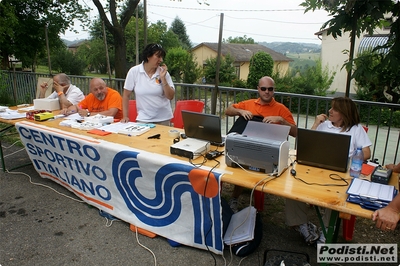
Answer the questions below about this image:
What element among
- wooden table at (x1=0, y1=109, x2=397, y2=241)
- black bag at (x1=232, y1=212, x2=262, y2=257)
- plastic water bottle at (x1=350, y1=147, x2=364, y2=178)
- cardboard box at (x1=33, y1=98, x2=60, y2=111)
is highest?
cardboard box at (x1=33, y1=98, x2=60, y2=111)

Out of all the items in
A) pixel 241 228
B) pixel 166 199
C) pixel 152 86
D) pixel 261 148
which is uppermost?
pixel 152 86

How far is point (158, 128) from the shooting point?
131 inches

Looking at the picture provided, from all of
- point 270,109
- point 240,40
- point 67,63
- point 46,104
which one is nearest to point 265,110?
point 270,109

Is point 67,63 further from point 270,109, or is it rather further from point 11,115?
point 270,109

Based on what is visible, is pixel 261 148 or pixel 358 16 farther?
pixel 358 16

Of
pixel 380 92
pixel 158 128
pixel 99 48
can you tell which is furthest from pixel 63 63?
pixel 158 128

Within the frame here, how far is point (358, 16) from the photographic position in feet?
8.26

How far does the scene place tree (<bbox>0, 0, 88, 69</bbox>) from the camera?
30.5 feet

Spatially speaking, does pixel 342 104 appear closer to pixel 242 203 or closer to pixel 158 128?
pixel 242 203

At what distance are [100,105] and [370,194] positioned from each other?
130 inches

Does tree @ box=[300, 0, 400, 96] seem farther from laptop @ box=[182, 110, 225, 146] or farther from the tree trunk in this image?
the tree trunk

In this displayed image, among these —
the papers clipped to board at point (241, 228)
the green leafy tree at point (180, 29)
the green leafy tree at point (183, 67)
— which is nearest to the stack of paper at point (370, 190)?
the papers clipped to board at point (241, 228)

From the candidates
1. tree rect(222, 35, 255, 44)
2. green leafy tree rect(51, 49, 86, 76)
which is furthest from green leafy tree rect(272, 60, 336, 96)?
tree rect(222, 35, 255, 44)

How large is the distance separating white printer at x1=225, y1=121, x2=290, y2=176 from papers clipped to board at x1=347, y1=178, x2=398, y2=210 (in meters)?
0.47
